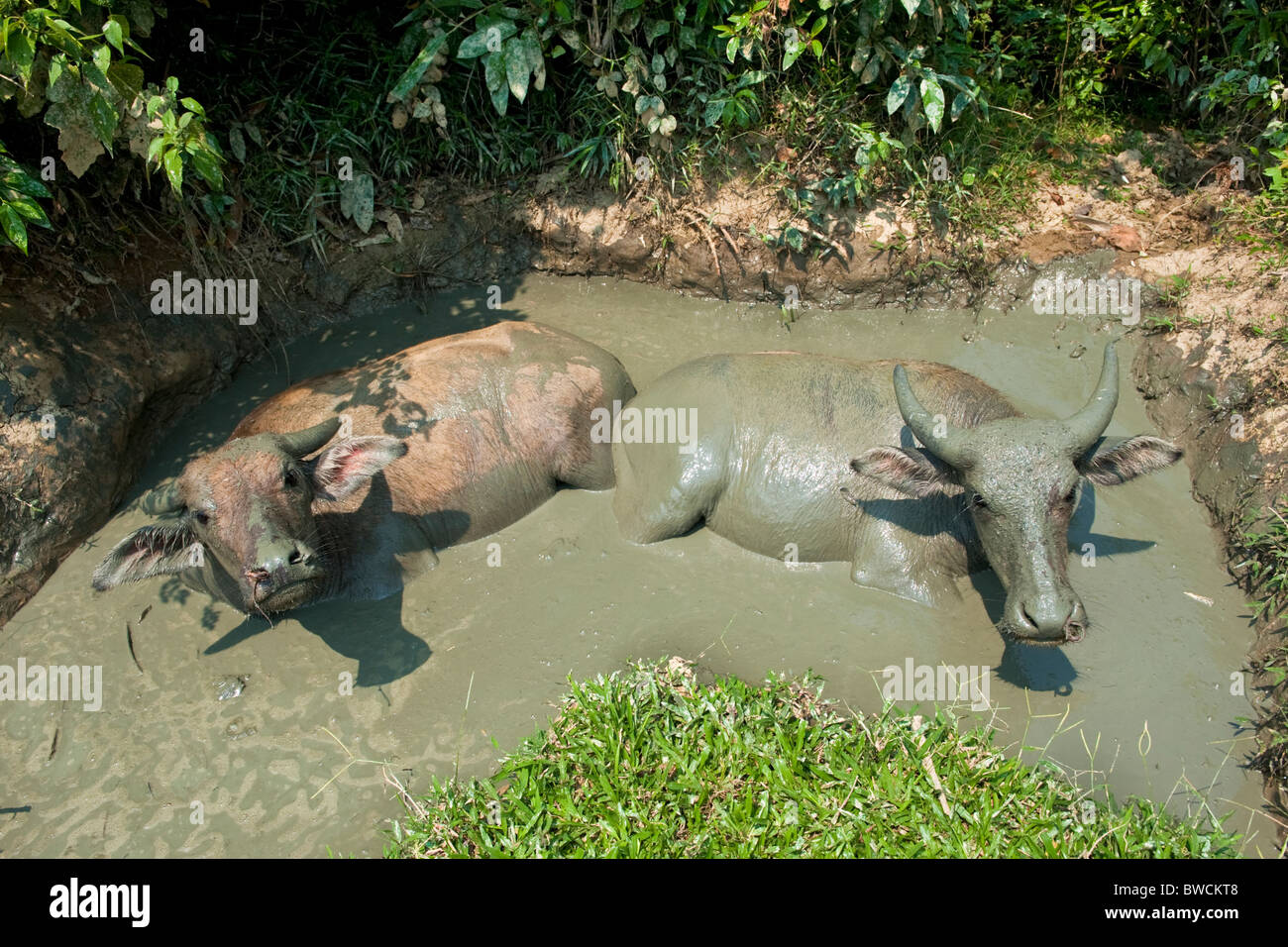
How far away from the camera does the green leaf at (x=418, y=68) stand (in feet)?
20.0

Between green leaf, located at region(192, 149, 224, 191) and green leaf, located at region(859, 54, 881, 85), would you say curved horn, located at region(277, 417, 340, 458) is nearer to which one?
green leaf, located at region(192, 149, 224, 191)

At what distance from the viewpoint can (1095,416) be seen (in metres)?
4.18

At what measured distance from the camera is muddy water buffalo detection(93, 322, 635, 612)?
427 centimetres

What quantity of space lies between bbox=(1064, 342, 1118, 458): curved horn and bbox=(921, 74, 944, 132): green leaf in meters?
2.51

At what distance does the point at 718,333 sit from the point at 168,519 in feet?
13.1

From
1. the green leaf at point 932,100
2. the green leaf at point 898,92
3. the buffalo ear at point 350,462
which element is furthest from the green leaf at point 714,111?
the buffalo ear at point 350,462

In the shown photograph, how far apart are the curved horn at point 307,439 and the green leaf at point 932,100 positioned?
14.7ft

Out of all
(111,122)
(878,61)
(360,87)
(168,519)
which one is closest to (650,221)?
(878,61)

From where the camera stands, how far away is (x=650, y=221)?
22.2 feet

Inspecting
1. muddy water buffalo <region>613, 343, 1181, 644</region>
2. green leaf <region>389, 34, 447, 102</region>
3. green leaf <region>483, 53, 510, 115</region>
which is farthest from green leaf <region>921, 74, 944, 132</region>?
green leaf <region>389, 34, 447, 102</region>

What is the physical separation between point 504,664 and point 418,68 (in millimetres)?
4302

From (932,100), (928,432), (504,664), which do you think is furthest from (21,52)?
(932,100)

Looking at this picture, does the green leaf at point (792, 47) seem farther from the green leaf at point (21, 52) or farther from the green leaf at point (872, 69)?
the green leaf at point (21, 52)

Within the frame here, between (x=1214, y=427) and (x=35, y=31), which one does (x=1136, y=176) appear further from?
(x=35, y=31)
